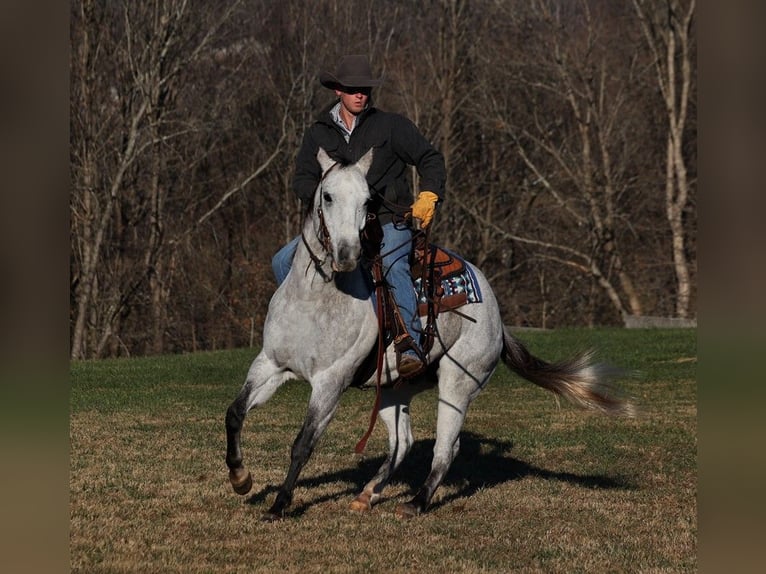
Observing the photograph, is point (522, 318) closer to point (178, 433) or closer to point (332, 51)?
point (332, 51)

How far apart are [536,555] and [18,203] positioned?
5041mm

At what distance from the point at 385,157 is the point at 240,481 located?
2247 millimetres

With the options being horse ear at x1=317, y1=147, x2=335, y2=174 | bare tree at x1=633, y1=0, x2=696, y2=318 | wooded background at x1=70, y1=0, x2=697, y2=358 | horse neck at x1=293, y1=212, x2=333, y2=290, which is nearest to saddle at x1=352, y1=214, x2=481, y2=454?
horse neck at x1=293, y1=212, x2=333, y2=290

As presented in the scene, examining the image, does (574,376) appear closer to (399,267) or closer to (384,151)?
(399,267)

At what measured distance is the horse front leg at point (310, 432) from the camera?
7016 mm

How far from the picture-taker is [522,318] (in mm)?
34750

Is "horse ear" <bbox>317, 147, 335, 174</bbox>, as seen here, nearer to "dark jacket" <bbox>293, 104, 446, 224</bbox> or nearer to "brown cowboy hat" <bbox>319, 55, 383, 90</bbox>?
"dark jacket" <bbox>293, 104, 446, 224</bbox>

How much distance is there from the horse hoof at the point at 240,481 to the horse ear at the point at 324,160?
2013 millimetres

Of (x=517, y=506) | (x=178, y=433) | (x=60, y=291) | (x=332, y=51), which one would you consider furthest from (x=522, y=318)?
(x=60, y=291)

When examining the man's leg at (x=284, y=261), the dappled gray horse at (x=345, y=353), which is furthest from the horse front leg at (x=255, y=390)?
the man's leg at (x=284, y=261)

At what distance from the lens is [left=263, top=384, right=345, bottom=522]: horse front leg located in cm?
702

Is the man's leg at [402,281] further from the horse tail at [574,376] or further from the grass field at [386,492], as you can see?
the horse tail at [574,376]

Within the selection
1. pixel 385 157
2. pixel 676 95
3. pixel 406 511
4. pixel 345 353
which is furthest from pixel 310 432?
pixel 676 95

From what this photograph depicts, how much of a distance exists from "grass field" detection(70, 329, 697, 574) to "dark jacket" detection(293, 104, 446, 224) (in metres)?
2.06
